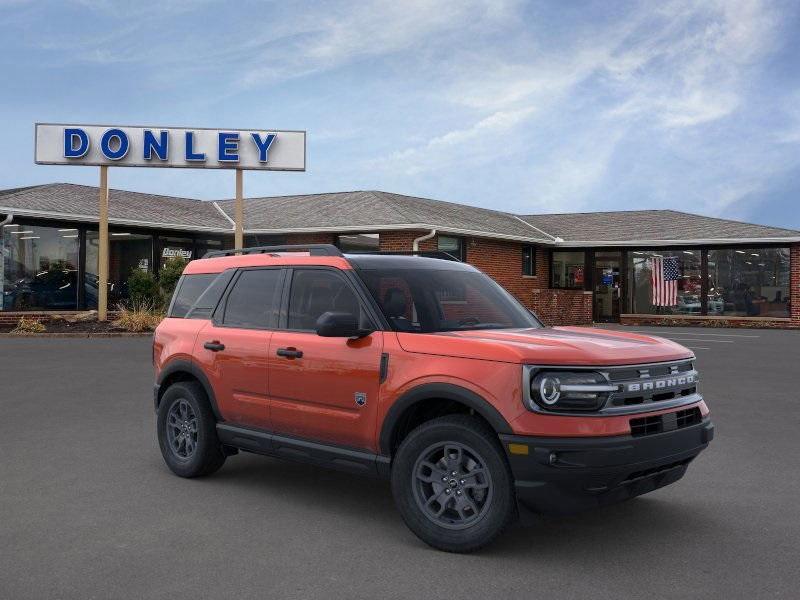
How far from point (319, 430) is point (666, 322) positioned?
93.2 ft

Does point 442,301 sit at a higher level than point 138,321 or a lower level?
higher

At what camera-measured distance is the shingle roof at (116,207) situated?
25.2 m

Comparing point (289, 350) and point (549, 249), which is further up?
point (549, 249)

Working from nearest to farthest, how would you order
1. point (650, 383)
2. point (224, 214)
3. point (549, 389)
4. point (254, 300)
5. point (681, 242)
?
point (549, 389), point (650, 383), point (254, 300), point (681, 242), point (224, 214)

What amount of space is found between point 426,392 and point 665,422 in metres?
1.42

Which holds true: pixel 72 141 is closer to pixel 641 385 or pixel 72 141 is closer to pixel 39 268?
pixel 39 268

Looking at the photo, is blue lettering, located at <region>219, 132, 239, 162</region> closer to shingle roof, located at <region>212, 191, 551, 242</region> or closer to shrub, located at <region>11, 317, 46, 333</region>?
shingle roof, located at <region>212, 191, 551, 242</region>

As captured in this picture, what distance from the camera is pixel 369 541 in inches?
195

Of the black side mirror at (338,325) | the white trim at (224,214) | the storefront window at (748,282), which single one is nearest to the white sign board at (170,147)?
the white trim at (224,214)

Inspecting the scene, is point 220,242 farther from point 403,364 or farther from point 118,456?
point 403,364

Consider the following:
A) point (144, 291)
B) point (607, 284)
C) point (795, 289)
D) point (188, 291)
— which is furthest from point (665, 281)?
point (188, 291)

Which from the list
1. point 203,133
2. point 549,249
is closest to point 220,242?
point 203,133

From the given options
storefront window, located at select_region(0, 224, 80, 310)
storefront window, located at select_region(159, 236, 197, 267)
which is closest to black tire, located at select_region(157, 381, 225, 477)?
storefront window, located at select_region(0, 224, 80, 310)

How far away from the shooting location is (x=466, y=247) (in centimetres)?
2838
